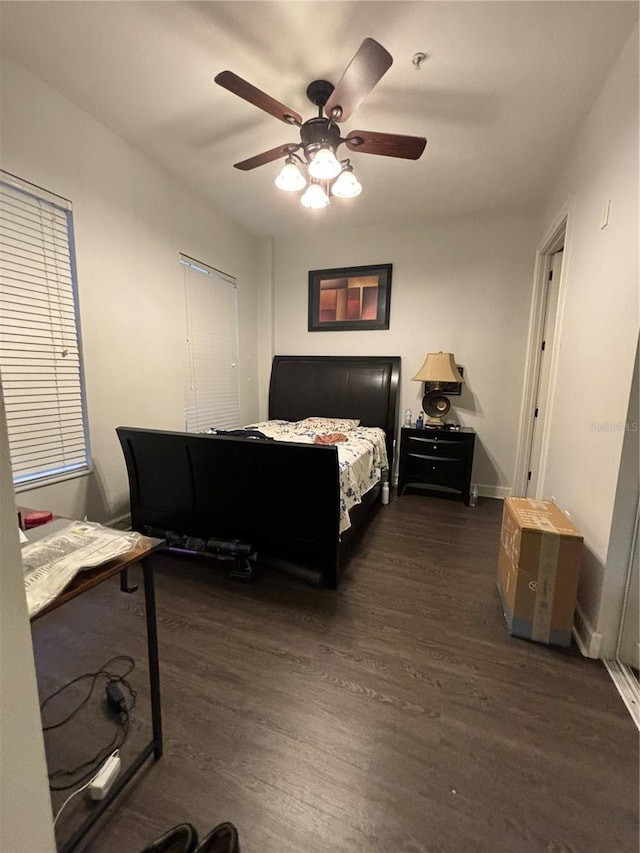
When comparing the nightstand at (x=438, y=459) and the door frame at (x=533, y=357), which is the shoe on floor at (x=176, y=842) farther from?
the door frame at (x=533, y=357)

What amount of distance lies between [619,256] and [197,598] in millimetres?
2743

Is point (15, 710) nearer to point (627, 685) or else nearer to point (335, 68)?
point (627, 685)

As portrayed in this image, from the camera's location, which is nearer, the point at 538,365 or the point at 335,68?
the point at 335,68

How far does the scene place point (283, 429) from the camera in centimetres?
358

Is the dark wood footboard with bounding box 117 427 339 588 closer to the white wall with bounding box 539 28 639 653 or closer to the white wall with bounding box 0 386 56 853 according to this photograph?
the white wall with bounding box 539 28 639 653

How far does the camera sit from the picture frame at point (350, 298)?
153 inches

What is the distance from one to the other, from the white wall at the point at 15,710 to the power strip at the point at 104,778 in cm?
46

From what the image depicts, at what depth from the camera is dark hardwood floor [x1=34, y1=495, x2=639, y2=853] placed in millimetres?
1006

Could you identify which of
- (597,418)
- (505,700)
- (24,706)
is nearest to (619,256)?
(597,418)

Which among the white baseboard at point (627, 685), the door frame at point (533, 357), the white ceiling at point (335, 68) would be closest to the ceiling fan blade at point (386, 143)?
the white ceiling at point (335, 68)

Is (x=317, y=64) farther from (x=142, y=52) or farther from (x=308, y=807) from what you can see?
(x=308, y=807)

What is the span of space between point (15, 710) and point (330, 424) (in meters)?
3.16

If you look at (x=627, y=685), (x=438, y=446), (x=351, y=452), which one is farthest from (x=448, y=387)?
(x=627, y=685)

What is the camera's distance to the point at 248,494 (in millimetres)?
2141
